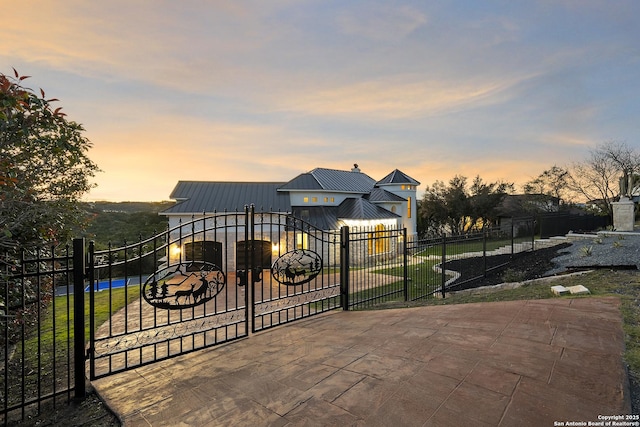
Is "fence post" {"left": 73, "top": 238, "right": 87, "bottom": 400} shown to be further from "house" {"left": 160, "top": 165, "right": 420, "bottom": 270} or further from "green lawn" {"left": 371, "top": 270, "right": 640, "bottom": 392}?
"house" {"left": 160, "top": 165, "right": 420, "bottom": 270}

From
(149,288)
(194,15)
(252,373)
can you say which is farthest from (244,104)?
(252,373)

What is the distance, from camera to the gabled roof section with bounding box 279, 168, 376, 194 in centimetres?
2377

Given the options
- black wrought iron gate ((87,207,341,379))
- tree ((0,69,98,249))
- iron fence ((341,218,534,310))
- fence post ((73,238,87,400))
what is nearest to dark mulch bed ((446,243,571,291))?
iron fence ((341,218,534,310))

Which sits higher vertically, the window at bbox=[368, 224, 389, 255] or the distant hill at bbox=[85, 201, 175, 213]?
the distant hill at bbox=[85, 201, 175, 213]

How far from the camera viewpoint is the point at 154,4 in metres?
7.62

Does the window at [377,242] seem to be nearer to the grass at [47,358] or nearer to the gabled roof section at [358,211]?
the gabled roof section at [358,211]

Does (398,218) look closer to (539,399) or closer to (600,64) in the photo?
(600,64)

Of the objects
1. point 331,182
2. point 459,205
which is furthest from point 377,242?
point 459,205

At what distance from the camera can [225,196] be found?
21.4m

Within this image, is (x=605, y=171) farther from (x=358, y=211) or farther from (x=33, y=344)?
(x=33, y=344)

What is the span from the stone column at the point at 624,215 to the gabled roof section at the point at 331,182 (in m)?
17.4

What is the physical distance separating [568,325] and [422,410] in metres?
3.35

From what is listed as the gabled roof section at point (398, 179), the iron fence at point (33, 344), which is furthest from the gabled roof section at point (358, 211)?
the iron fence at point (33, 344)

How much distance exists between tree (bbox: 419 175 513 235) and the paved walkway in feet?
95.5
